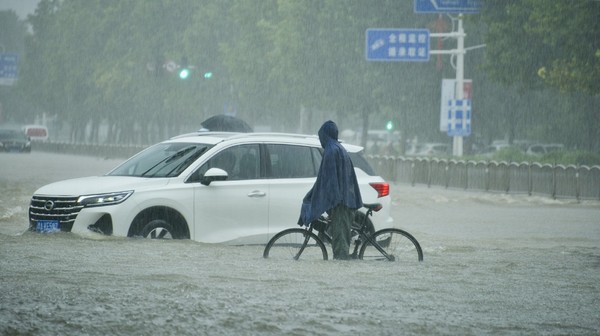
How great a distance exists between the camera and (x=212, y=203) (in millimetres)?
14188

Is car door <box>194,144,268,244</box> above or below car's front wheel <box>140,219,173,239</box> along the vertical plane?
above

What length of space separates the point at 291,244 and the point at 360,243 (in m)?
0.87

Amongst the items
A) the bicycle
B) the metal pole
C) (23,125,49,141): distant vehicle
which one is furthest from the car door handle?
(23,125,49,141): distant vehicle

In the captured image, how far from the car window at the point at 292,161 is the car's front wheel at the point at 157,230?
4.89 ft

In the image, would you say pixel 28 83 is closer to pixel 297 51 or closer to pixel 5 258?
pixel 297 51

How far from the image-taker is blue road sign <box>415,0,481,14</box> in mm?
39344

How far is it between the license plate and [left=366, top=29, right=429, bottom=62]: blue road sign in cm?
2980

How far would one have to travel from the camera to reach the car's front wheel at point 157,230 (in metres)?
13.8

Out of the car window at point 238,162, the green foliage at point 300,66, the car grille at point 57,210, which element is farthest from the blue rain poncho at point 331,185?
the green foliage at point 300,66

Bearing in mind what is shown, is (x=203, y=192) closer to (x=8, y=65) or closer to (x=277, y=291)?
(x=277, y=291)

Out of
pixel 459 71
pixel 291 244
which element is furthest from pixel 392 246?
pixel 459 71

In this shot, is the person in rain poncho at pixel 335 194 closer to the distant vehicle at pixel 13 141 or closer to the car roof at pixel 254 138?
the car roof at pixel 254 138

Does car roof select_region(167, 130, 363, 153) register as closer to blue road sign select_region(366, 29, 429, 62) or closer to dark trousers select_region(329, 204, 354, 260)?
dark trousers select_region(329, 204, 354, 260)

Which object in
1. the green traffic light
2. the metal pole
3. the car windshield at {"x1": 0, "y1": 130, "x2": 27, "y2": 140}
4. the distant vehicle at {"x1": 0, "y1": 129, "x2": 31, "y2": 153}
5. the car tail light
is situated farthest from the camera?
the car windshield at {"x1": 0, "y1": 130, "x2": 27, "y2": 140}
